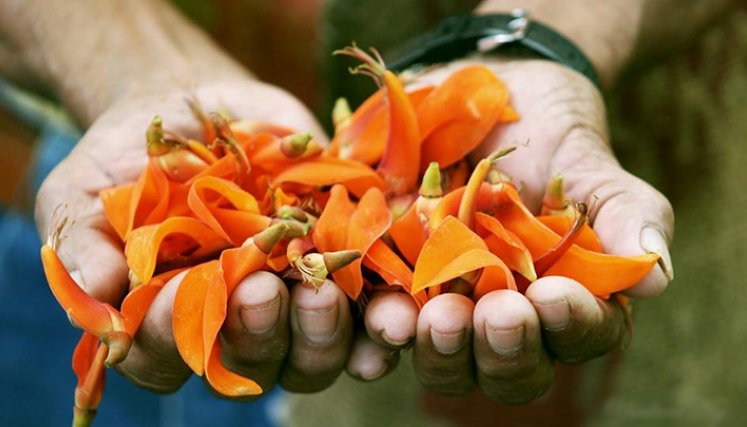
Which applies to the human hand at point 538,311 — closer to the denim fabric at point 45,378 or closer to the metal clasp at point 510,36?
the metal clasp at point 510,36

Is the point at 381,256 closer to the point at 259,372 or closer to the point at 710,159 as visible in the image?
the point at 259,372

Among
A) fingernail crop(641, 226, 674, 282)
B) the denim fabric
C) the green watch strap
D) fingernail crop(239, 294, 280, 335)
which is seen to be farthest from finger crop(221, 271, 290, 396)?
the denim fabric

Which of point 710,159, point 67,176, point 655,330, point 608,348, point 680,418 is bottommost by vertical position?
point 680,418

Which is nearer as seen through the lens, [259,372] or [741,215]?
[259,372]

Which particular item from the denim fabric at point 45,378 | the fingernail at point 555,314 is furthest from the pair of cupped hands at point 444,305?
the denim fabric at point 45,378

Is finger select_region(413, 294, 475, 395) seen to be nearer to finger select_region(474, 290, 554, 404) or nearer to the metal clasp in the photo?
finger select_region(474, 290, 554, 404)

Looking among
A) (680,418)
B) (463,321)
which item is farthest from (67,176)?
(680,418)

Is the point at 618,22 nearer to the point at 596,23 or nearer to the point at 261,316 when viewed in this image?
the point at 596,23
